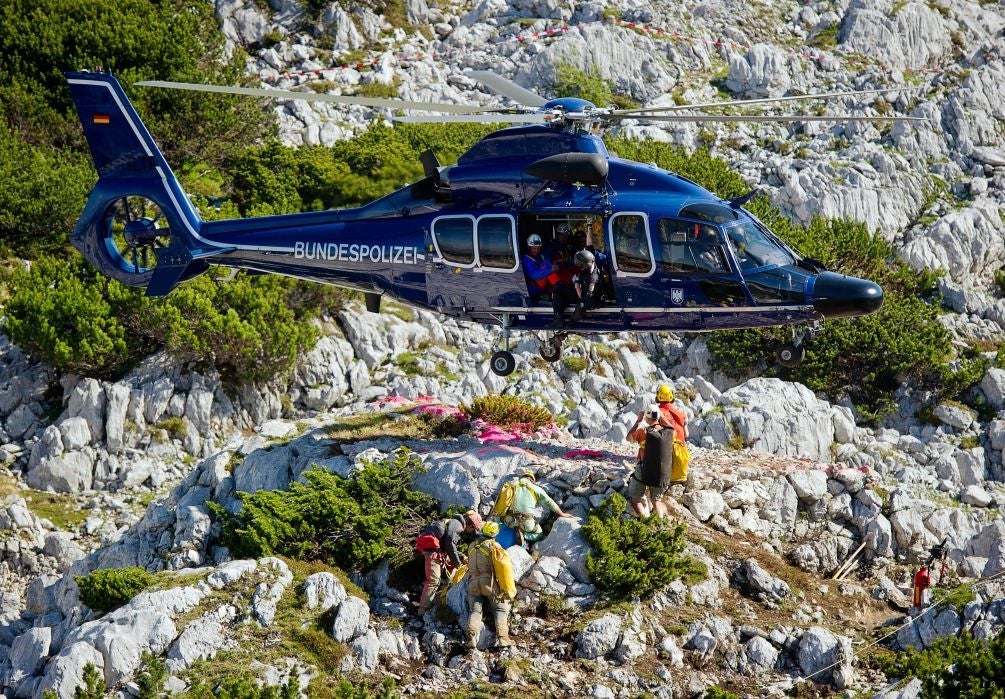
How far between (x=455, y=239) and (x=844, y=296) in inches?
231

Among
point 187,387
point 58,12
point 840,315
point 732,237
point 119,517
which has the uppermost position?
point 58,12

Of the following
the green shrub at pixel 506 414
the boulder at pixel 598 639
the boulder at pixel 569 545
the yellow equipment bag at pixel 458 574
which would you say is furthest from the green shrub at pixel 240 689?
the green shrub at pixel 506 414

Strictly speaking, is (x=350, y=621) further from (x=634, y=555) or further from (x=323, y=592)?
(x=634, y=555)

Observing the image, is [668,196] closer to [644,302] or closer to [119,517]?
[644,302]

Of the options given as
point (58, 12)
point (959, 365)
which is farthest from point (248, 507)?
point (58, 12)

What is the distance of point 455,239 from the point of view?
17.3m

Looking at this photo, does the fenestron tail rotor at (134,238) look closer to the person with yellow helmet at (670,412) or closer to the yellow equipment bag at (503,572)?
the yellow equipment bag at (503,572)

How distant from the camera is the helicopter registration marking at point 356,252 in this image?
58.4 ft

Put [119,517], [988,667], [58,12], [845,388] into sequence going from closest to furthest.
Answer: [988,667], [119,517], [845,388], [58,12]

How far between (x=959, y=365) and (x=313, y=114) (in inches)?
778

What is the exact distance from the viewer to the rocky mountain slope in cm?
1416

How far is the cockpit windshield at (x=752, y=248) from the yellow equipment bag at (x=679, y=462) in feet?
8.83

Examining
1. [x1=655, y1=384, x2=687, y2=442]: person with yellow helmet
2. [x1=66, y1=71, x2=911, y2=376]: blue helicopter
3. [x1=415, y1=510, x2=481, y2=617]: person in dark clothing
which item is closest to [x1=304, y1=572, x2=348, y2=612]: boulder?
[x1=415, y1=510, x2=481, y2=617]: person in dark clothing

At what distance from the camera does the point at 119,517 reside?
69.7 ft
